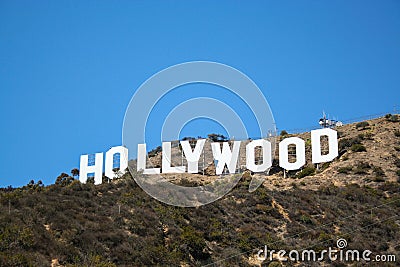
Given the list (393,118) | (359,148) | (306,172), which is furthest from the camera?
(393,118)

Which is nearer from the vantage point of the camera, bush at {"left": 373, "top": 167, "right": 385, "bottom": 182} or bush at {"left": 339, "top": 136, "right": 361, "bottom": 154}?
bush at {"left": 373, "top": 167, "right": 385, "bottom": 182}

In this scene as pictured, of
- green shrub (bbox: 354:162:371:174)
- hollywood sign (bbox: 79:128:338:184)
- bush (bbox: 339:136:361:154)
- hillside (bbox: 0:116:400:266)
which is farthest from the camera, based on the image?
bush (bbox: 339:136:361:154)

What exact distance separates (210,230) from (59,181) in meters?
21.0

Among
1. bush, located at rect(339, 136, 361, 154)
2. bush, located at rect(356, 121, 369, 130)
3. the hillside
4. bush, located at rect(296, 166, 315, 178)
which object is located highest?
bush, located at rect(356, 121, 369, 130)

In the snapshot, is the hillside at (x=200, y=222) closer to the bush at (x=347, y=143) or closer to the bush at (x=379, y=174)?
the bush at (x=379, y=174)

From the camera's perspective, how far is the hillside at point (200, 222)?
30.2 metres

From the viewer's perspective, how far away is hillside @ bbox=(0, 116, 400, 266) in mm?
30250

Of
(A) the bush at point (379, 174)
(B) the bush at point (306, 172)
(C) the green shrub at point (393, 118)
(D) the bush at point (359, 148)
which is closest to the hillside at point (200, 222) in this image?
(A) the bush at point (379, 174)

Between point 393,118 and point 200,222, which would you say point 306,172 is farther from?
point 200,222

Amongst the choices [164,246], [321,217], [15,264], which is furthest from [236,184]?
[15,264]

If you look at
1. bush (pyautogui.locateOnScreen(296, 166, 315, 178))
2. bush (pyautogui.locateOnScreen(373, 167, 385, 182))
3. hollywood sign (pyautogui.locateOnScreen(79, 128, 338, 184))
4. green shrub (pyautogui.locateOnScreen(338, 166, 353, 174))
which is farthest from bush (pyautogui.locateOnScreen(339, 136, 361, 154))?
bush (pyautogui.locateOnScreen(373, 167, 385, 182))

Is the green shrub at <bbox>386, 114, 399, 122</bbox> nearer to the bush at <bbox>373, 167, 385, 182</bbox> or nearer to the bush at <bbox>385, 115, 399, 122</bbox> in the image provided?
the bush at <bbox>385, 115, 399, 122</bbox>

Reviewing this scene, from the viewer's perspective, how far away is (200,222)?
37.8m

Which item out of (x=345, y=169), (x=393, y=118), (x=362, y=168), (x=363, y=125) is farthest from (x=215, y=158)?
(x=393, y=118)
